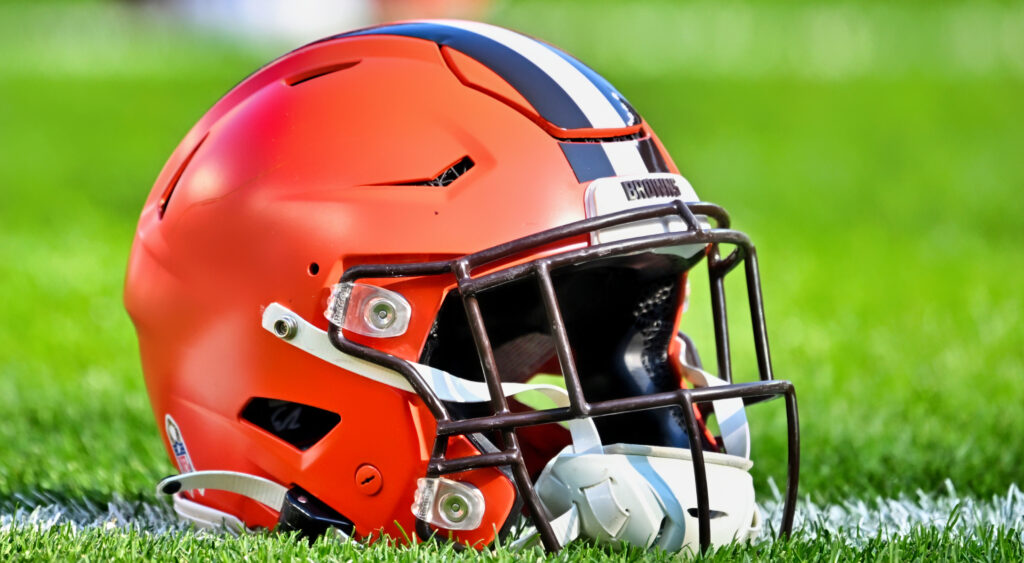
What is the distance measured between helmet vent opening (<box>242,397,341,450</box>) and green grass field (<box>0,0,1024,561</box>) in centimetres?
23

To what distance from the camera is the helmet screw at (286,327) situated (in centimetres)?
230

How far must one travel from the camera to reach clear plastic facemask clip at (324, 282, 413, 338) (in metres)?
2.25

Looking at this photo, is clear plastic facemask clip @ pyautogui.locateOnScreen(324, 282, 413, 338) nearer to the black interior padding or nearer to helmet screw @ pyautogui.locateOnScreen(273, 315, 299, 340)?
helmet screw @ pyautogui.locateOnScreen(273, 315, 299, 340)

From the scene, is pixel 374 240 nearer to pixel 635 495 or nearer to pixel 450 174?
pixel 450 174

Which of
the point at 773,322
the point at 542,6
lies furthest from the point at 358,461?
the point at 542,6

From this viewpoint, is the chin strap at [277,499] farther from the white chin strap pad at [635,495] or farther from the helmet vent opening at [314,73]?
the helmet vent opening at [314,73]

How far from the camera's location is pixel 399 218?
2.26m

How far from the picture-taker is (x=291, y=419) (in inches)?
98.8

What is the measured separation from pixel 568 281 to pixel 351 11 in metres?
17.7

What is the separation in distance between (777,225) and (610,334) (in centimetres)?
624

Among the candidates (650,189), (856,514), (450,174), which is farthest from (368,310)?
(856,514)

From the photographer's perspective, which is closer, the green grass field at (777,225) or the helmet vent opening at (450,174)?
the helmet vent opening at (450,174)

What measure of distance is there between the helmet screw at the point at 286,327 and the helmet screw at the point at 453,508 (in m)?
0.42

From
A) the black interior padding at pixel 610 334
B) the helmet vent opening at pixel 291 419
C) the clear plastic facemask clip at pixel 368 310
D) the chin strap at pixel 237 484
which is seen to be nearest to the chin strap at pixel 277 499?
the chin strap at pixel 237 484
